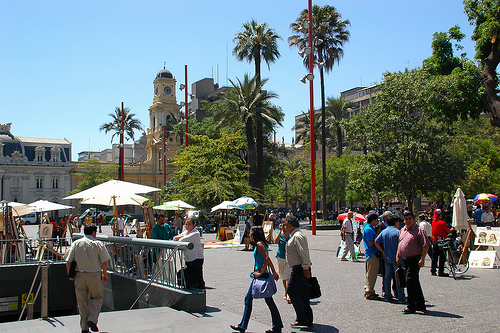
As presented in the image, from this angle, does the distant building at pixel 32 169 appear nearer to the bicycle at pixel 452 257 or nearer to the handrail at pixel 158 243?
the handrail at pixel 158 243

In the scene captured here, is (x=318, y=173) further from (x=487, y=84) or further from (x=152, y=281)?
(x=152, y=281)

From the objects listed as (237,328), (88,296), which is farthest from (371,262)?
(88,296)

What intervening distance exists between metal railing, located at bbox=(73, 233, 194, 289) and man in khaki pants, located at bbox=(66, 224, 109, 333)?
1.41 metres

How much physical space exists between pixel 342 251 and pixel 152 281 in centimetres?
833

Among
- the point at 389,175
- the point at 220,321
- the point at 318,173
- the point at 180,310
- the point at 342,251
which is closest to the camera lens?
the point at 220,321

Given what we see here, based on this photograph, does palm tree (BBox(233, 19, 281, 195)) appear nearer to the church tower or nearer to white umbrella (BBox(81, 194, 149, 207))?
white umbrella (BBox(81, 194, 149, 207))

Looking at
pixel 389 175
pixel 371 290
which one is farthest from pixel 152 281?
pixel 389 175

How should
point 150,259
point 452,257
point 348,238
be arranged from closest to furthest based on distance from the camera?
point 150,259
point 452,257
point 348,238

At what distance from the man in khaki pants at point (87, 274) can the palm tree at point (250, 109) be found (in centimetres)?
2797

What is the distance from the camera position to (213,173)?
3812cm

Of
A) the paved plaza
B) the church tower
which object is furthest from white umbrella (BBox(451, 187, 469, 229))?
the church tower

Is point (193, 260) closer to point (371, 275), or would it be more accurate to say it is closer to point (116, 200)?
point (371, 275)

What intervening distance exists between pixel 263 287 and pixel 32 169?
76685 mm

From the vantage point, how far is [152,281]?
9438 millimetres
